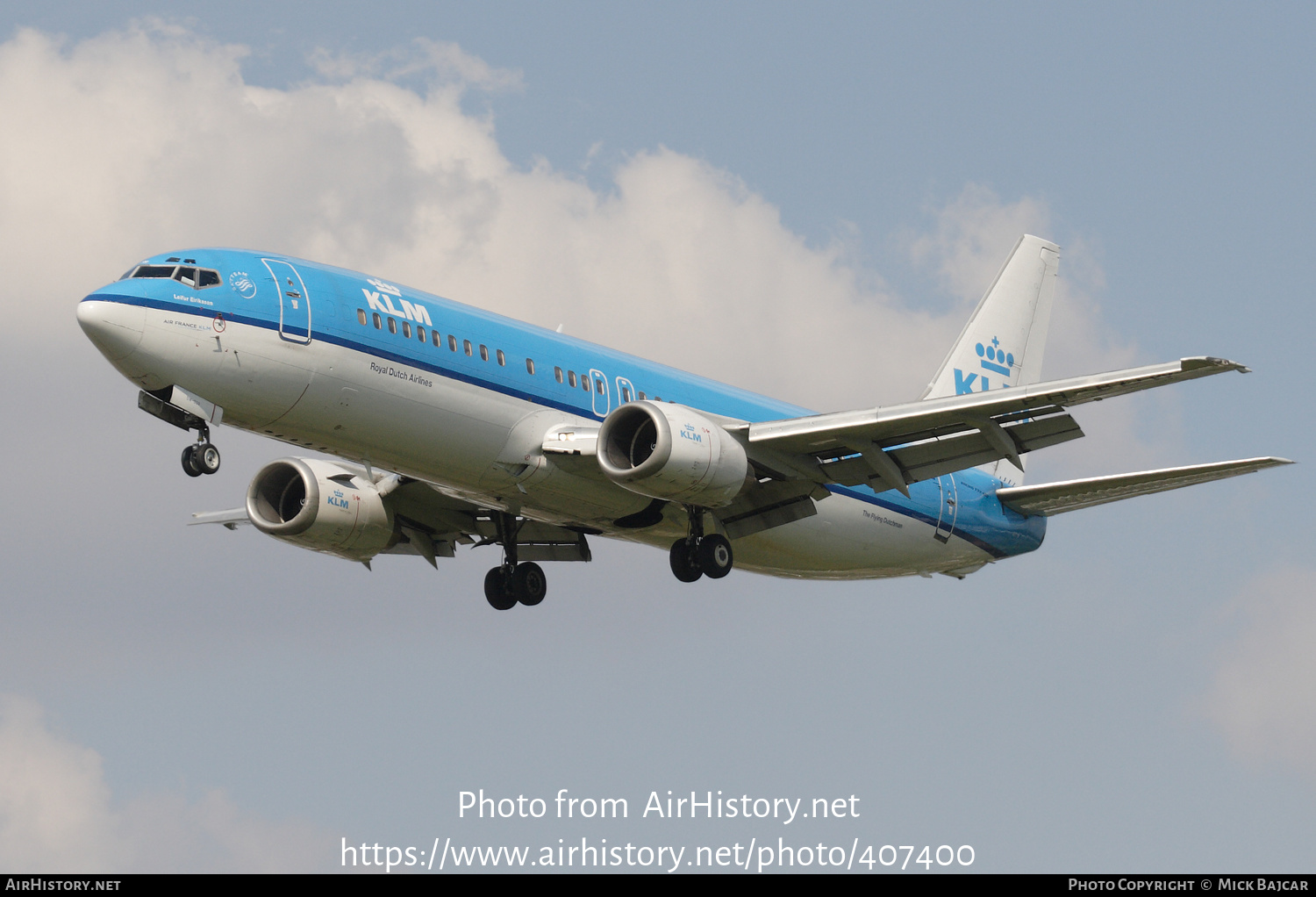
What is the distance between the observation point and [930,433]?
3434 centimetres

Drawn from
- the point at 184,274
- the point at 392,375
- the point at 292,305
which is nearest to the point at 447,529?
the point at 392,375

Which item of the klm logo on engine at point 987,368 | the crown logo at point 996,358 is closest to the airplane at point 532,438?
the klm logo on engine at point 987,368

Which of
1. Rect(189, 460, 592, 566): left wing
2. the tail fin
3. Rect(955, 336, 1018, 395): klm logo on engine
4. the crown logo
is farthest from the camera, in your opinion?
the crown logo

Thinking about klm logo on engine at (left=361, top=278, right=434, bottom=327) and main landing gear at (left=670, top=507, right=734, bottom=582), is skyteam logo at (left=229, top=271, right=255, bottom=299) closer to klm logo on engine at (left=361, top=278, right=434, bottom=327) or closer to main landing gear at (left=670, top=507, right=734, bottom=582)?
klm logo on engine at (left=361, top=278, right=434, bottom=327)

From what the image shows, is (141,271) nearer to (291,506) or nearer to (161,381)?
(161,381)

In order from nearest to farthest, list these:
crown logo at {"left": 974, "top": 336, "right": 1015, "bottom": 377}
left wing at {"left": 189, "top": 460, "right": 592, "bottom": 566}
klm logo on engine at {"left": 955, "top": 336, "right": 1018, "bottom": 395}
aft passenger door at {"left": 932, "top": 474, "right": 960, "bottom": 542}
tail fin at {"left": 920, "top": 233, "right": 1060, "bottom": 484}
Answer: left wing at {"left": 189, "top": 460, "right": 592, "bottom": 566} < aft passenger door at {"left": 932, "top": 474, "right": 960, "bottom": 542} < klm logo on engine at {"left": 955, "top": 336, "right": 1018, "bottom": 395} < tail fin at {"left": 920, "top": 233, "right": 1060, "bottom": 484} < crown logo at {"left": 974, "top": 336, "right": 1015, "bottom": 377}

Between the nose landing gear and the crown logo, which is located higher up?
the crown logo

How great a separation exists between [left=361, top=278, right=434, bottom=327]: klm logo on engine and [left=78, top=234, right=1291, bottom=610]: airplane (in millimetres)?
47

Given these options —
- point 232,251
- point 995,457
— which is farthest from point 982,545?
point 232,251

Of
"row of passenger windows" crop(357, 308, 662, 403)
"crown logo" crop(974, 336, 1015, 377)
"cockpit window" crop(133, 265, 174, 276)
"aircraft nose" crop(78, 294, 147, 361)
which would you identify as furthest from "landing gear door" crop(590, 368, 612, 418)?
"crown logo" crop(974, 336, 1015, 377)

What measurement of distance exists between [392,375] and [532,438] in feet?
10.5

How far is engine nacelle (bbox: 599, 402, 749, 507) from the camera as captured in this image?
32812 mm

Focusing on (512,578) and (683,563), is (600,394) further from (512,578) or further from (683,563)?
(512,578)

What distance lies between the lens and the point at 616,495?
3525cm
